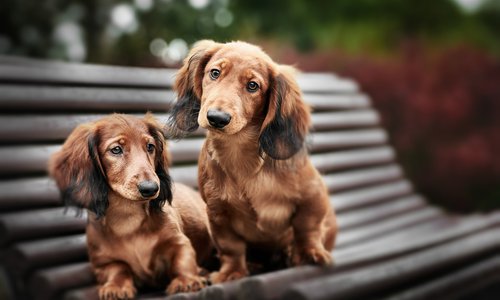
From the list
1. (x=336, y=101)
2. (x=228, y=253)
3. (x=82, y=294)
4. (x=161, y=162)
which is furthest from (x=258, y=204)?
(x=336, y=101)

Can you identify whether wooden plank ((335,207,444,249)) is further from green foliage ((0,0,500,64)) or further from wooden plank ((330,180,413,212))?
green foliage ((0,0,500,64))

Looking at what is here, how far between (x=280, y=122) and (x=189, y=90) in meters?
0.29

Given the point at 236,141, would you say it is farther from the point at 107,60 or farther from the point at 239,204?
the point at 107,60

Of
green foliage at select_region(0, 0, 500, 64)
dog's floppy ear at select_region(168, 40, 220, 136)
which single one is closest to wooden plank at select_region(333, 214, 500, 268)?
dog's floppy ear at select_region(168, 40, 220, 136)

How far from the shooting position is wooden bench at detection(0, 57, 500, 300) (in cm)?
237

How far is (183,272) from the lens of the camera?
208 centimetres

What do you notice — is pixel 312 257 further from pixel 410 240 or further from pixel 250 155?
pixel 410 240

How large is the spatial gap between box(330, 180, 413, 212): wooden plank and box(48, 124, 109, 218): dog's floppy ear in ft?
6.88

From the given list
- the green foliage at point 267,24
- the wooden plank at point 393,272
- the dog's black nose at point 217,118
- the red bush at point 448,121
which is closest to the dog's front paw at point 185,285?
the wooden plank at point 393,272

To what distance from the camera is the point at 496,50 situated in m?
9.23

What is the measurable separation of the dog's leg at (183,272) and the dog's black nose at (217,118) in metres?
0.46

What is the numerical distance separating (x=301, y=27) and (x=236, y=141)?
902 cm

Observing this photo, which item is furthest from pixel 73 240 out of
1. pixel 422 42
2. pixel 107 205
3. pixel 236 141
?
pixel 422 42

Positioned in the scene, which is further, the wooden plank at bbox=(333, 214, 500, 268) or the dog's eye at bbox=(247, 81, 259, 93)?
the wooden plank at bbox=(333, 214, 500, 268)
